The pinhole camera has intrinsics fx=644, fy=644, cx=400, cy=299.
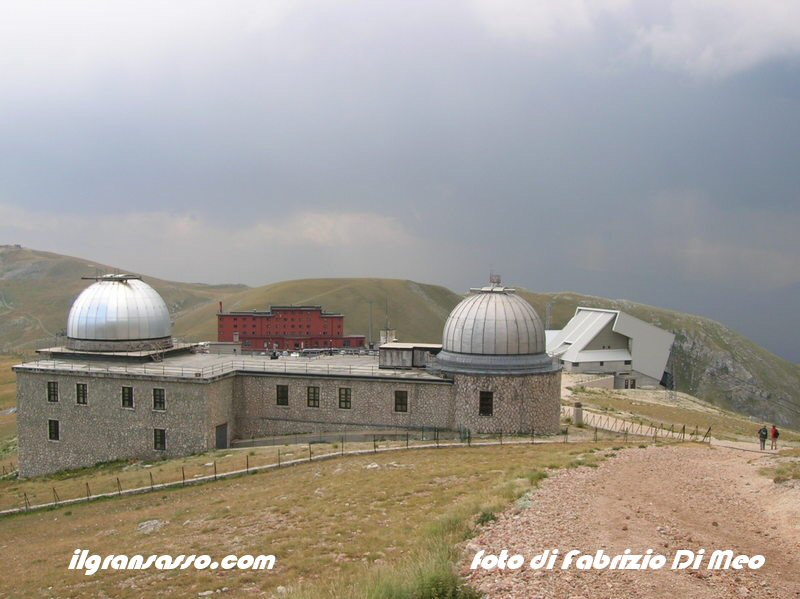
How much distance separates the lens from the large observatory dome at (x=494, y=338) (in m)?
34.5

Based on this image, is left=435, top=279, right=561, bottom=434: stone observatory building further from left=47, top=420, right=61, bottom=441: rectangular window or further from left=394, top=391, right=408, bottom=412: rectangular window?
left=47, top=420, right=61, bottom=441: rectangular window

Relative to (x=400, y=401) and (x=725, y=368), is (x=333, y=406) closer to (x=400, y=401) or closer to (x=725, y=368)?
(x=400, y=401)

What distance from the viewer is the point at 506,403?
33969 millimetres

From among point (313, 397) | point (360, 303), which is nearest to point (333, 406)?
point (313, 397)

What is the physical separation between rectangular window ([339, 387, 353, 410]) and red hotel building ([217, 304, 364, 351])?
122ft

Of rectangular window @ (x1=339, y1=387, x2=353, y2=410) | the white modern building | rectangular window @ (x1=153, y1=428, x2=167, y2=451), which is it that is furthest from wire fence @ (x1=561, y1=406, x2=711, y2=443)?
the white modern building

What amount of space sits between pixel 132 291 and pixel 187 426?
11.4 m

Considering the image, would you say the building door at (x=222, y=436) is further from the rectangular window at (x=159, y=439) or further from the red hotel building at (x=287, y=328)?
the red hotel building at (x=287, y=328)

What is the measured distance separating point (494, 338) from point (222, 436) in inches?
637

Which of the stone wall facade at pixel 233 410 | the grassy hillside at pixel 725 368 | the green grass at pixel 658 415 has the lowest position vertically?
the grassy hillside at pixel 725 368

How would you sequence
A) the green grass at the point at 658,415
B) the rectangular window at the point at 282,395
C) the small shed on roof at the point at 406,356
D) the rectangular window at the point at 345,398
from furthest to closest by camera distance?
1. the green grass at the point at 658,415
2. the small shed on roof at the point at 406,356
3. the rectangular window at the point at 282,395
4. the rectangular window at the point at 345,398

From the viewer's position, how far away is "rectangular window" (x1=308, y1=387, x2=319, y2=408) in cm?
3681

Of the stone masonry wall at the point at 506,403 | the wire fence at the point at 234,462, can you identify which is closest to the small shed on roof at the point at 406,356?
the stone masonry wall at the point at 506,403

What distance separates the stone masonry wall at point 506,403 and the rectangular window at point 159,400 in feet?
52.9
